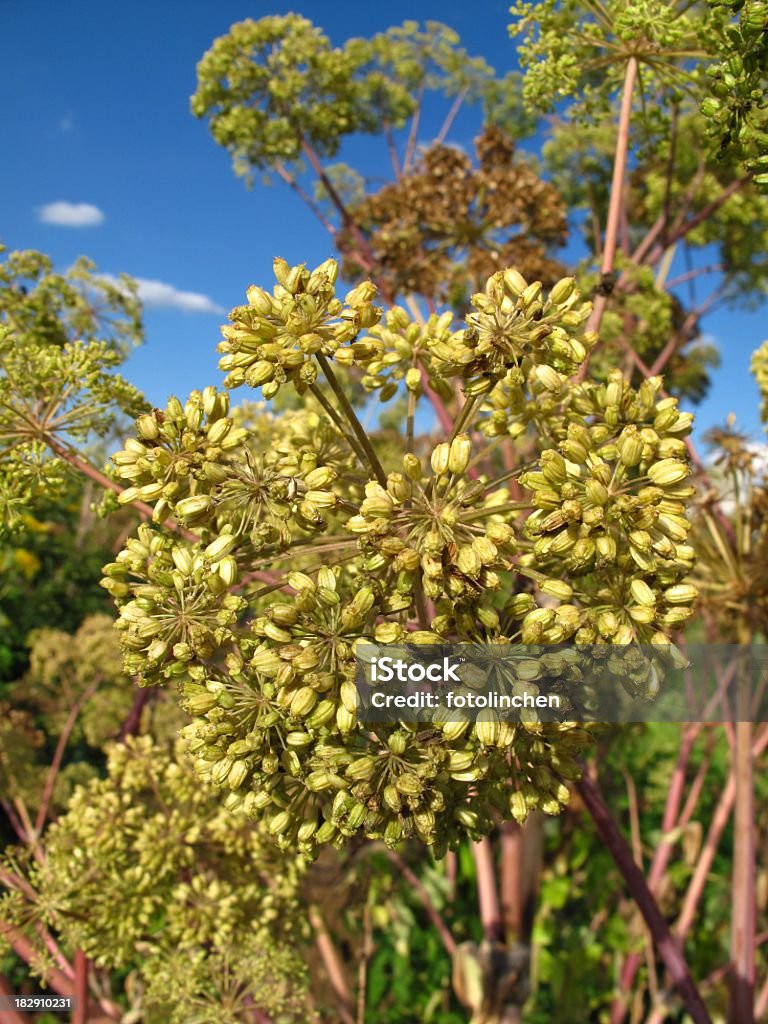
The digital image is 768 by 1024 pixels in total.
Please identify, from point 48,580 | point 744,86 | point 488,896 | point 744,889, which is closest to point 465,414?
point 744,86

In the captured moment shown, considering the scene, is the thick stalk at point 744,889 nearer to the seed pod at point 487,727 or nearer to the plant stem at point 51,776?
the seed pod at point 487,727

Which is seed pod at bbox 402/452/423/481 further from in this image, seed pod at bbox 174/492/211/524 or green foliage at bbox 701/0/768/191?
green foliage at bbox 701/0/768/191

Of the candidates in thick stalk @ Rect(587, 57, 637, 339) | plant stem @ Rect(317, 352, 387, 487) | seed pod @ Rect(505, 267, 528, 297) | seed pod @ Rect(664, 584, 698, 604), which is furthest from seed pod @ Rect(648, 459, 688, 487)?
thick stalk @ Rect(587, 57, 637, 339)

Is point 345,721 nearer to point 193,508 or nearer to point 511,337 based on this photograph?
point 193,508

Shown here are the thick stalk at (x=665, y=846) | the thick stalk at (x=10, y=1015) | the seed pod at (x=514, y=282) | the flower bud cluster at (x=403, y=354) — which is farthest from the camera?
the thick stalk at (x=665, y=846)

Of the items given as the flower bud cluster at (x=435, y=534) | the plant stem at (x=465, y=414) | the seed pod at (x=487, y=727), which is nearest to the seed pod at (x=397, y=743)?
the seed pod at (x=487, y=727)

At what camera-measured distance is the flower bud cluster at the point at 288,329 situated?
1.44m

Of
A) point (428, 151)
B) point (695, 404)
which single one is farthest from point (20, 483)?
point (695, 404)

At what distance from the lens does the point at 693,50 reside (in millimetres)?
2342

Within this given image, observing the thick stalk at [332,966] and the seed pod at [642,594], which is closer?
the seed pod at [642,594]

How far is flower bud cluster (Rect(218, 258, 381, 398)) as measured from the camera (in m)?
1.44

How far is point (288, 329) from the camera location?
56.4 inches

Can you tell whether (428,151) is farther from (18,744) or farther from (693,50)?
(18,744)

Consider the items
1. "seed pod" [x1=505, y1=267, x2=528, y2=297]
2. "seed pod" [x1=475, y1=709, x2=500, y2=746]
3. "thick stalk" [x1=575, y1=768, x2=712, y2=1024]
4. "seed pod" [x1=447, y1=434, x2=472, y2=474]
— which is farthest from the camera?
"thick stalk" [x1=575, y1=768, x2=712, y2=1024]
